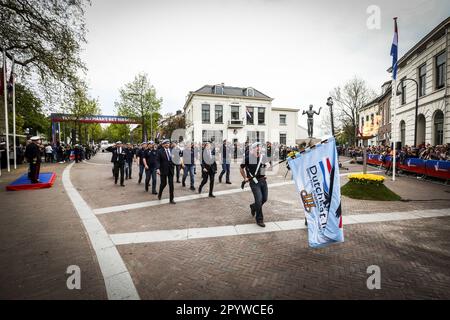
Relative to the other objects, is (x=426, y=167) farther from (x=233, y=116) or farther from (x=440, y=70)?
(x=233, y=116)

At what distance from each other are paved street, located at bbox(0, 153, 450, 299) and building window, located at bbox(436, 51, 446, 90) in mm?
14620

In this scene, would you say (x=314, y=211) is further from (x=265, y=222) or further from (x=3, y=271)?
(x=3, y=271)

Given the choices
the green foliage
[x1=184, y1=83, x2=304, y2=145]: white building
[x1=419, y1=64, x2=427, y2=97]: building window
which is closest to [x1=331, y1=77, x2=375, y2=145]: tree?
[x1=184, y1=83, x2=304, y2=145]: white building

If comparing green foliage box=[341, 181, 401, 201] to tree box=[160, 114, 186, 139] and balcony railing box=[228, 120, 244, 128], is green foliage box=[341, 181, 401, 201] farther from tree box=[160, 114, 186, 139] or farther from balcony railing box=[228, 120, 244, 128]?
balcony railing box=[228, 120, 244, 128]

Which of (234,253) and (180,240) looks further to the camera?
(180,240)

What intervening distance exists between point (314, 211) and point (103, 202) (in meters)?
6.57

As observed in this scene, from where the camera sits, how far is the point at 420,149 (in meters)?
15.2

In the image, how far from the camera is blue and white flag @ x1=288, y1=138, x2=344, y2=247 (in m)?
3.84

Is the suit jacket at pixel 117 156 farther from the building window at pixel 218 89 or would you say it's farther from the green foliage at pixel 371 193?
the building window at pixel 218 89

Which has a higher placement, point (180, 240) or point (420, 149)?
point (420, 149)

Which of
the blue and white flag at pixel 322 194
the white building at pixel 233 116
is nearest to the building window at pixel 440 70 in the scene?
the blue and white flag at pixel 322 194

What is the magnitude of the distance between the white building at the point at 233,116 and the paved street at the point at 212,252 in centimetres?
3186

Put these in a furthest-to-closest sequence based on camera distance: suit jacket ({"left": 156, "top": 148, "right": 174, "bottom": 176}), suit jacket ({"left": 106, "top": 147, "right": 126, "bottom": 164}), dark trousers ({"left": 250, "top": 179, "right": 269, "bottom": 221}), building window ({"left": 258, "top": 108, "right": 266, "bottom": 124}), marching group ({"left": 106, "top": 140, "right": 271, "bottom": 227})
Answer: building window ({"left": 258, "top": 108, "right": 266, "bottom": 124}) < suit jacket ({"left": 106, "top": 147, "right": 126, "bottom": 164}) < suit jacket ({"left": 156, "top": 148, "right": 174, "bottom": 176}) < marching group ({"left": 106, "top": 140, "right": 271, "bottom": 227}) < dark trousers ({"left": 250, "top": 179, "right": 269, "bottom": 221})
